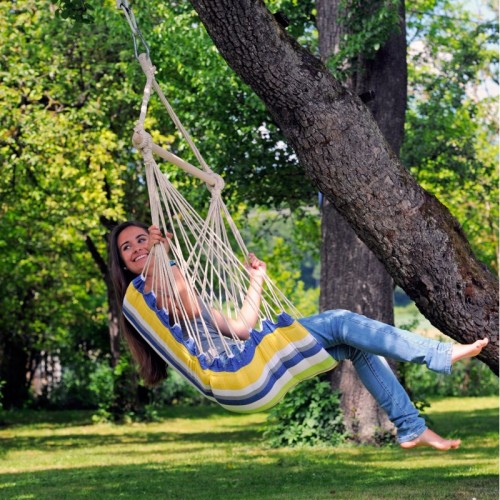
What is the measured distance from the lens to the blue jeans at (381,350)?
3115 millimetres

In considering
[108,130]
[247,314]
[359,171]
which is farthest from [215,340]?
[108,130]

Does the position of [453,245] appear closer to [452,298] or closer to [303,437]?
[452,298]

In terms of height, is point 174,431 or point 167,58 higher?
point 167,58

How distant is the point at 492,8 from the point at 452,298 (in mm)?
10944

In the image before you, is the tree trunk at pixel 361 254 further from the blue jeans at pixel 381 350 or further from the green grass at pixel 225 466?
the blue jeans at pixel 381 350

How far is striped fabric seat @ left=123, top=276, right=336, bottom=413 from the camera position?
3.09 m

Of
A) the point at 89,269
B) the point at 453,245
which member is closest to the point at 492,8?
the point at 89,269

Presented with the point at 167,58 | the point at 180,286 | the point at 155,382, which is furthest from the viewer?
the point at 167,58

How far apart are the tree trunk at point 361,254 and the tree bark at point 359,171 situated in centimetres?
325

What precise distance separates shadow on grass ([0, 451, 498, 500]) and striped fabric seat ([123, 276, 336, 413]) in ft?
5.69

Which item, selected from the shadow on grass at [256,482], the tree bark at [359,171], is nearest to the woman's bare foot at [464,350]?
the tree bark at [359,171]

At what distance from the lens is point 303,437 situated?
24.8 ft

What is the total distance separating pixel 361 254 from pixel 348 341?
402cm

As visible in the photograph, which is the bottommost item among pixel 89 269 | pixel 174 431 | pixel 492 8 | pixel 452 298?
pixel 174 431
